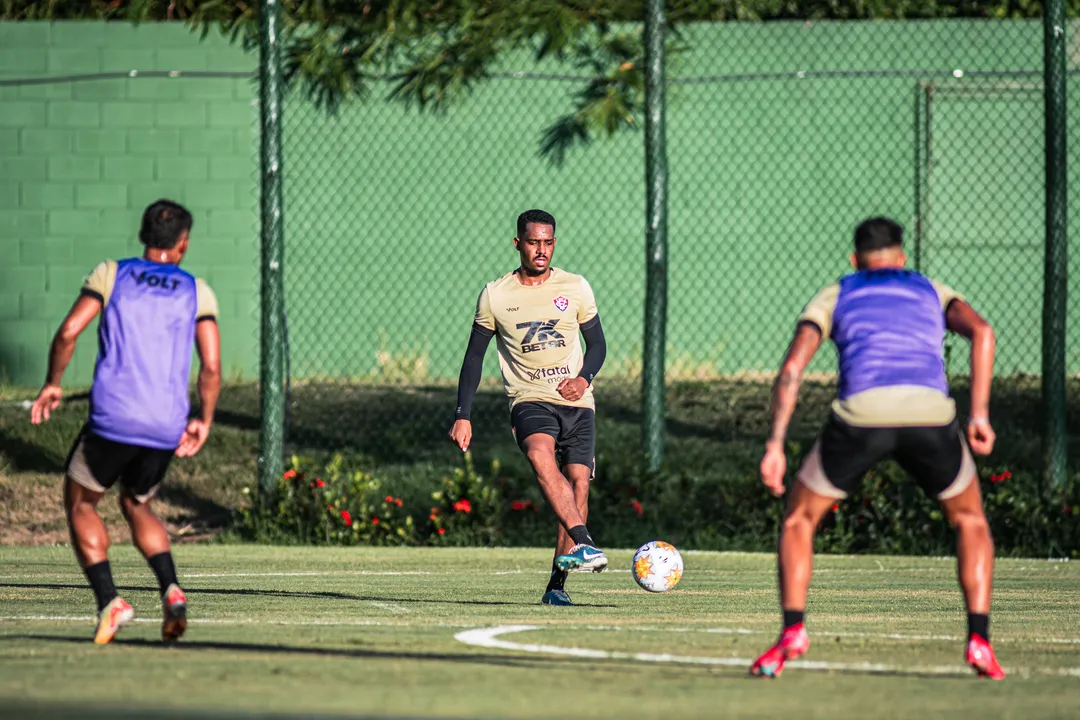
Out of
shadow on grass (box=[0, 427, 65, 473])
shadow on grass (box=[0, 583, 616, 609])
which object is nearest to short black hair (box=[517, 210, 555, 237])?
shadow on grass (box=[0, 583, 616, 609])

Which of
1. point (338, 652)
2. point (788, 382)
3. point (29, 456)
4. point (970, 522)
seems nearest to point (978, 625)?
point (970, 522)

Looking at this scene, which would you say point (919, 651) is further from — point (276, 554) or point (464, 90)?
point (464, 90)

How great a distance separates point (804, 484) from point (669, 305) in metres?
10.9

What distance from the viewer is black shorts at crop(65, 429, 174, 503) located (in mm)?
7020

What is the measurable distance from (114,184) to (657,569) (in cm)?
1006

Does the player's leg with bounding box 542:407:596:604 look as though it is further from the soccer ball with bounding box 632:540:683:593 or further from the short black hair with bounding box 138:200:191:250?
the short black hair with bounding box 138:200:191:250

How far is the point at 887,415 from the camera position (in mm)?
6254

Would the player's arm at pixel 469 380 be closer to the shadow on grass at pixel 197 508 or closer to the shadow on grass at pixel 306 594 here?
the shadow on grass at pixel 306 594

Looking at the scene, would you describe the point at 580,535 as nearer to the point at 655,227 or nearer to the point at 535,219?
the point at 535,219

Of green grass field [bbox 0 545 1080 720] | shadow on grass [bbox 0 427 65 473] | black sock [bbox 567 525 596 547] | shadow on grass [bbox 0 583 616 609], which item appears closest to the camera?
green grass field [bbox 0 545 1080 720]

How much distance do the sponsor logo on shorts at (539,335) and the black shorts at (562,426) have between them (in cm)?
31

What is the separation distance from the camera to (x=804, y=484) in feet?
20.7

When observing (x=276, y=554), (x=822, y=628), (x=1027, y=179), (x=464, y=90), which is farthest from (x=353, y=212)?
(x=822, y=628)

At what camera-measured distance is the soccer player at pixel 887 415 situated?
6254mm
